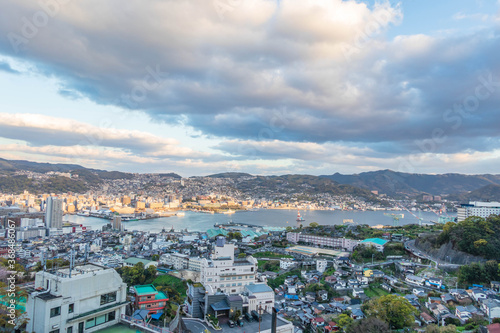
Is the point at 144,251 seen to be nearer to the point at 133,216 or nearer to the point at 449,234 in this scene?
the point at 449,234

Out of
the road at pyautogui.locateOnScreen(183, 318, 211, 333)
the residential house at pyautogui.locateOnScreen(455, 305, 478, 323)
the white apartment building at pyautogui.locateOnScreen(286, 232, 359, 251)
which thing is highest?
the road at pyautogui.locateOnScreen(183, 318, 211, 333)

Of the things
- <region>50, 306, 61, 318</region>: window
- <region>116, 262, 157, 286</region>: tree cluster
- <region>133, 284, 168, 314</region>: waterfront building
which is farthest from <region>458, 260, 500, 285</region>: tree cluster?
<region>50, 306, 61, 318</region>: window

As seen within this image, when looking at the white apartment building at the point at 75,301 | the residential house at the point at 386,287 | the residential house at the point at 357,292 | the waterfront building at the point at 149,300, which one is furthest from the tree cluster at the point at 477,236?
the white apartment building at the point at 75,301

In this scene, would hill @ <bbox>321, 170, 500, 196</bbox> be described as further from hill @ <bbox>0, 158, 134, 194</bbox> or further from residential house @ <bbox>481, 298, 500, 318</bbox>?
residential house @ <bbox>481, 298, 500, 318</bbox>

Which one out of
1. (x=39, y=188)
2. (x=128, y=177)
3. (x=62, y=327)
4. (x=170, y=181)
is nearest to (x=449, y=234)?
(x=62, y=327)

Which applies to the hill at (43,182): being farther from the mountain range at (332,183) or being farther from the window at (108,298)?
the window at (108,298)

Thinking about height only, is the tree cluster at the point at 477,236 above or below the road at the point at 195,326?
above
